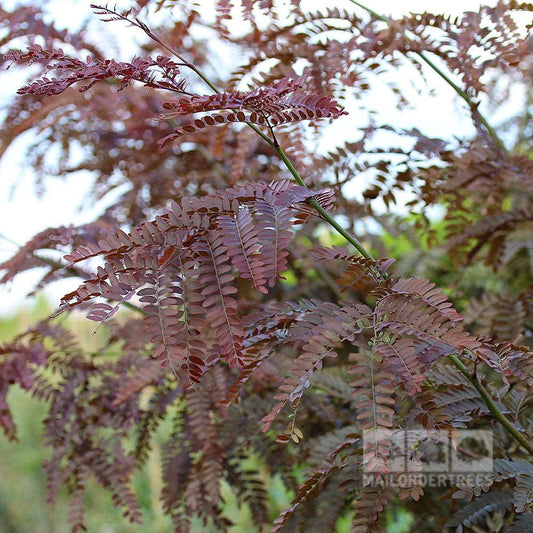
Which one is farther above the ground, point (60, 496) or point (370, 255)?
point (370, 255)

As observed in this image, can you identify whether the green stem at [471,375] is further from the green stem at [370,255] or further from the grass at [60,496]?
the grass at [60,496]

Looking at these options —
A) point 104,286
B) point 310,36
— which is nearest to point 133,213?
point 310,36

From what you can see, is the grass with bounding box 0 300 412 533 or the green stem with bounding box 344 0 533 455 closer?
the green stem with bounding box 344 0 533 455
